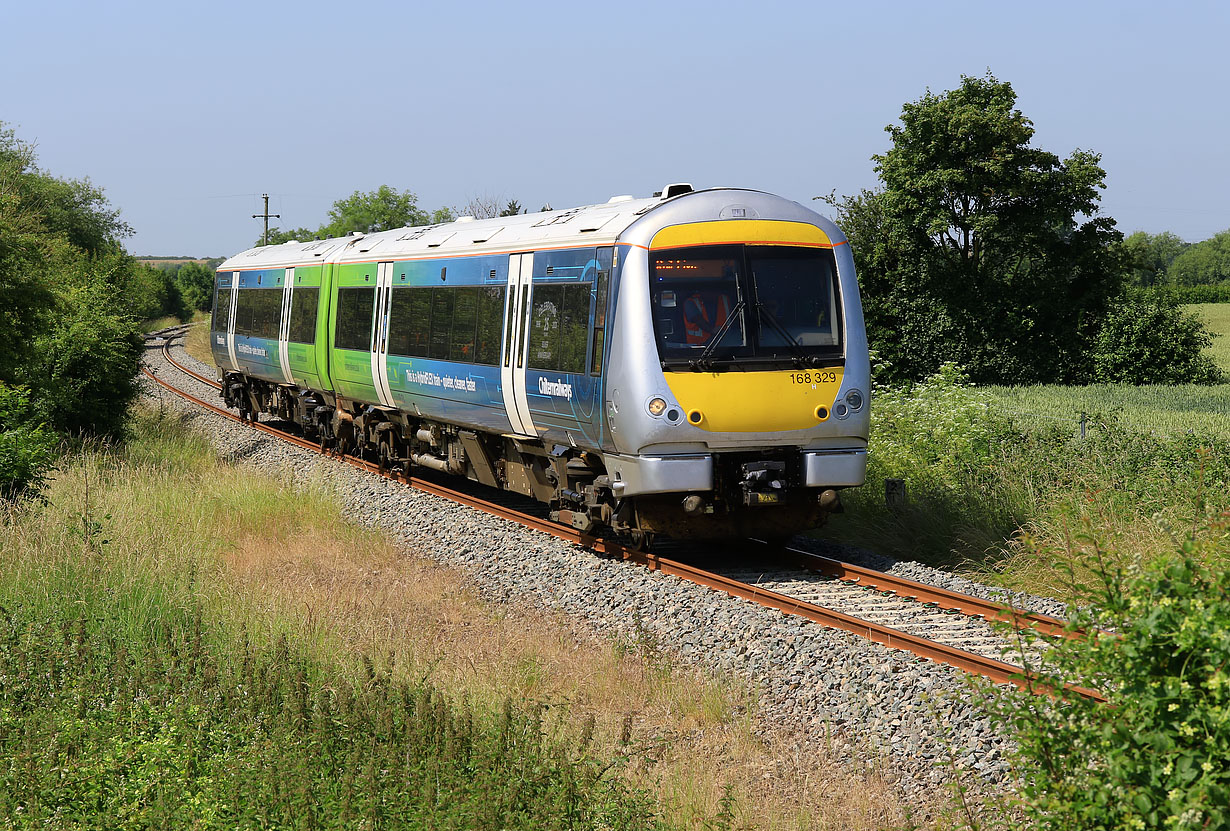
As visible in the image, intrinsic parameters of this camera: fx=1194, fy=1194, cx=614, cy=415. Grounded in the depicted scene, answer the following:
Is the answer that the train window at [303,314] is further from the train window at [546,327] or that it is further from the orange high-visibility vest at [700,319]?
the orange high-visibility vest at [700,319]

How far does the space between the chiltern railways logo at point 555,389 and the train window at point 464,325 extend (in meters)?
1.96

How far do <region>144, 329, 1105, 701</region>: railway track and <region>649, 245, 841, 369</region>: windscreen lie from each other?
189 centimetres

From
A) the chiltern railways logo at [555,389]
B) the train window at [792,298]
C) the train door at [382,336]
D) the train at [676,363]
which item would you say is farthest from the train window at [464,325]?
the train window at [792,298]

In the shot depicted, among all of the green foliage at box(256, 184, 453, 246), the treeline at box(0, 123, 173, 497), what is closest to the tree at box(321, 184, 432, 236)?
the green foliage at box(256, 184, 453, 246)

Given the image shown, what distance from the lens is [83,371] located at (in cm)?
2070

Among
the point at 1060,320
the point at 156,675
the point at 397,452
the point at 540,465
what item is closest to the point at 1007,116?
the point at 1060,320

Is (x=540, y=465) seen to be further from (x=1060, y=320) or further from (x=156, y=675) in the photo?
(x=1060, y=320)

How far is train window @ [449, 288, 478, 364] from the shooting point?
1365 cm

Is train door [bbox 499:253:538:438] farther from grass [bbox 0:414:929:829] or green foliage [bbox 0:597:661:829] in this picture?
green foliage [bbox 0:597:661:829]

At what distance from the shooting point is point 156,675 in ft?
22.0

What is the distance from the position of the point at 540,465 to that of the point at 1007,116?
28424 millimetres

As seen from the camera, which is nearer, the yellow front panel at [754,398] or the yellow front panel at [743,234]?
the yellow front panel at [754,398]

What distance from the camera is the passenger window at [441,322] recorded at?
47.0 feet

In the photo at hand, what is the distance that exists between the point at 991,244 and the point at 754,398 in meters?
29.4
